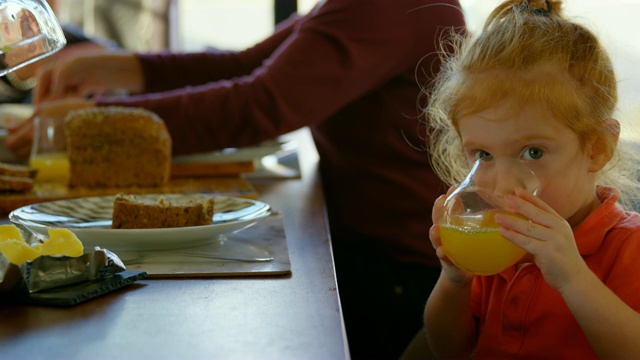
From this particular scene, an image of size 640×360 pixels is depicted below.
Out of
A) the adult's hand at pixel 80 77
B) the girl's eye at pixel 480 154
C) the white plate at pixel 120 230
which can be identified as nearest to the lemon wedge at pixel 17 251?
the white plate at pixel 120 230

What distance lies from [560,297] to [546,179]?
17cm

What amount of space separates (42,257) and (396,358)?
1.16m

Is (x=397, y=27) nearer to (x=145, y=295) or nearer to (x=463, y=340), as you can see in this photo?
(x=463, y=340)

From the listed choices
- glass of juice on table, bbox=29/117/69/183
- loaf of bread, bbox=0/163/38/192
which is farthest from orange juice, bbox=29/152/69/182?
loaf of bread, bbox=0/163/38/192

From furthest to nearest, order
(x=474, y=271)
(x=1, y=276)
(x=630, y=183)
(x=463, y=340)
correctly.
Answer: (x=630, y=183)
(x=463, y=340)
(x=474, y=271)
(x=1, y=276)

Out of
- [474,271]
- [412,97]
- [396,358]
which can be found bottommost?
[396,358]

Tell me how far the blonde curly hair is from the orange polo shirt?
118 mm

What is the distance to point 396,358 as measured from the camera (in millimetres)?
1934

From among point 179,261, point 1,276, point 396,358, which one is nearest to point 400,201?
point 396,358

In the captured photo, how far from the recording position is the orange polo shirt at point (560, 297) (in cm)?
115

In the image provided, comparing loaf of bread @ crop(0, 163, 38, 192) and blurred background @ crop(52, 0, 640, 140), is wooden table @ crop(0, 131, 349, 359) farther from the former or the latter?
blurred background @ crop(52, 0, 640, 140)

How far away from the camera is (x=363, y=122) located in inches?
78.2

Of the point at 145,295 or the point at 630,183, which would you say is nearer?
the point at 145,295

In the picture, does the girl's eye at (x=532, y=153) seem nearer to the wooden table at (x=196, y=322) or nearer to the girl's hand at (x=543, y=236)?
the girl's hand at (x=543, y=236)
